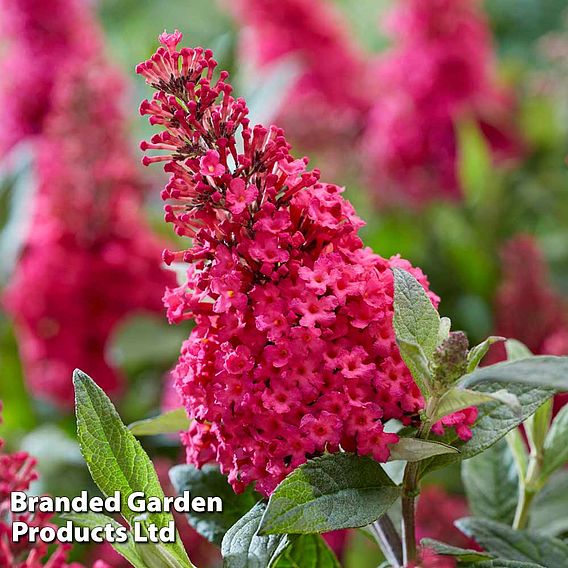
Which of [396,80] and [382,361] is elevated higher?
[396,80]

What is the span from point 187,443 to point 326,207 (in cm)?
16

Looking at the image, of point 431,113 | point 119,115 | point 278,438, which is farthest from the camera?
point 431,113

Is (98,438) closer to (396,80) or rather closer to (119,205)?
(119,205)

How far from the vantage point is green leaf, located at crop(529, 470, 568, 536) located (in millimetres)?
673

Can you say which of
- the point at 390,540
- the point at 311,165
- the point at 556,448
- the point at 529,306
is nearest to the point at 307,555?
the point at 390,540

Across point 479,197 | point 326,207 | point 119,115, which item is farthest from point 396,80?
point 326,207

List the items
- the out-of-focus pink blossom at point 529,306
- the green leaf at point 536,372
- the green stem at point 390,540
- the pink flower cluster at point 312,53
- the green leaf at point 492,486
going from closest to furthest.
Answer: the green leaf at point 536,372 < the green stem at point 390,540 < the green leaf at point 492,486 < the out-of-focus pink blossom at point 529,306 < the pink flower cluster at point 312,53

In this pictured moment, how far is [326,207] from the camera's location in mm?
470

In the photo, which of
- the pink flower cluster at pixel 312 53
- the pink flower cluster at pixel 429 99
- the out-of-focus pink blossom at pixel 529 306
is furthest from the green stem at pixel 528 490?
the pink flower cluster at pixel 312 53

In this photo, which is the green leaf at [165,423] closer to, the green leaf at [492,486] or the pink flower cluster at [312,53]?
the green leaf at [492,486]

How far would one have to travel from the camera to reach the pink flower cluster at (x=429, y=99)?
4.43ft

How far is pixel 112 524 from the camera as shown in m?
0.46

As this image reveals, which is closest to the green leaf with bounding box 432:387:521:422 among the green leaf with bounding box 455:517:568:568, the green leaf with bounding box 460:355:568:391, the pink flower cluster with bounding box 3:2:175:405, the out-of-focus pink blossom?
the green leaf with bounding box 460:355:568:391

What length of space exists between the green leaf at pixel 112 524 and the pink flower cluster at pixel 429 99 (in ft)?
3.15
